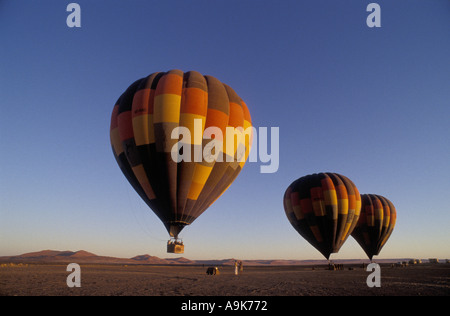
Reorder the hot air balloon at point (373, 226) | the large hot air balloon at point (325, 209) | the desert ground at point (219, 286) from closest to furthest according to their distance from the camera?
1. the desert ground at point (219, 286)
2. the large hot air balloon at point (325, 209)
3. the hot air balloon at point (373, 226)

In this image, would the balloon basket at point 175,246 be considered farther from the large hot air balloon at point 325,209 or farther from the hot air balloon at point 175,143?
the large hot air balloon at point 325,209

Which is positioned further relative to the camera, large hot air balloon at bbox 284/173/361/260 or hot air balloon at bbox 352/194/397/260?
hot air balloon at bbox 352/194/397/260

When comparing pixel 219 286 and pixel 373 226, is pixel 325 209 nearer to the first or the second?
pixel 373 226

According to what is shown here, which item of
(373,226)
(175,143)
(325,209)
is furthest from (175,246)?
(373,226)

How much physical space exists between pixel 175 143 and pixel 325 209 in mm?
18305

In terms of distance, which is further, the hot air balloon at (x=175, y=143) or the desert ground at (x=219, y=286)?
the hot air balloon at (x=175, y=143)

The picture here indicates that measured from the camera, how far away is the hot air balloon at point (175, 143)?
14836 mm

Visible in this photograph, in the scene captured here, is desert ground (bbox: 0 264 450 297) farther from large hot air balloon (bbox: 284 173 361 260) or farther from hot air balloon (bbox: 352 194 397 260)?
hot air balloon (bbox: 352 194 397 260)

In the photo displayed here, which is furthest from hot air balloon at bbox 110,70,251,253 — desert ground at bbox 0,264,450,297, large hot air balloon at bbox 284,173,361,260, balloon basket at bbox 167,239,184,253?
large hot air balloon at bbox 284,173,361,260

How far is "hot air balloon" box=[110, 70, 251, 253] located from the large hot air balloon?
14203 millimetres

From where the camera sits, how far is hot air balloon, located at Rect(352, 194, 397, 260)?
35.1 metres

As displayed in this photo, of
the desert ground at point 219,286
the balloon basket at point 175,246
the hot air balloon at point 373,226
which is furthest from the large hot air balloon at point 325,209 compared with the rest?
the balloon basket at point 175,246
